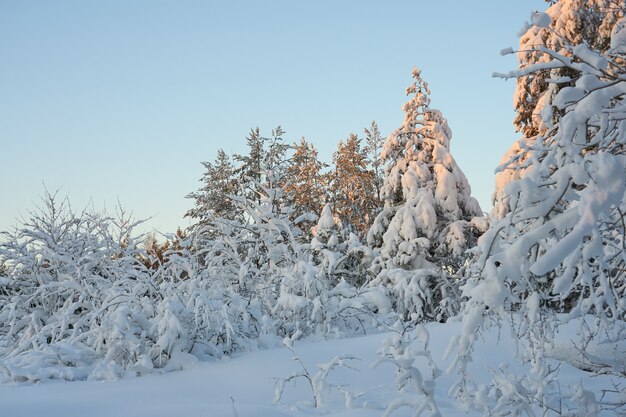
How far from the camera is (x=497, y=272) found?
7.82 ft

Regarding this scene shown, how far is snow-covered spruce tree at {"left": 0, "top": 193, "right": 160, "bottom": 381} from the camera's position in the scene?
6367 mm

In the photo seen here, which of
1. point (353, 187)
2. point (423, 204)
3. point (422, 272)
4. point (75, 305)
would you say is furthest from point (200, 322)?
point (353, 187)

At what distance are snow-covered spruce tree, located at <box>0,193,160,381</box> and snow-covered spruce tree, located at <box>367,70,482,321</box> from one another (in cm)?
746

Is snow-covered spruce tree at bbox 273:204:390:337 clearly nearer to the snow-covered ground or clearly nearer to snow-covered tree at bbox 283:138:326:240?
the snow-covered ground

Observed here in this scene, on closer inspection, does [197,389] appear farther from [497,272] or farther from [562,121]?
[562,121]

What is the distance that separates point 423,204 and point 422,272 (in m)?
4.77

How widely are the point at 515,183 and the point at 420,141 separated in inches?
576

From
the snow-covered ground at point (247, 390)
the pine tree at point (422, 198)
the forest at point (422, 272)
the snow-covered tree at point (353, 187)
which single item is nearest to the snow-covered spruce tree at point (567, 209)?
the forest at point (422, 272)

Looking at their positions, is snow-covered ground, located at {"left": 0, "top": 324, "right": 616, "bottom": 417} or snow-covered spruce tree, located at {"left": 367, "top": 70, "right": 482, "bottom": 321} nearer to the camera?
snow-covered ground, located at {"left": 0, "top": 324, "right": 616, "bottom": 417}

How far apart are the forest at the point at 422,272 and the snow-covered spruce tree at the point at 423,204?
0.06 m

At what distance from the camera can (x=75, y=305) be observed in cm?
763

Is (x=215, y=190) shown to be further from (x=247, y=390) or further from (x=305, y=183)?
(x=247, y=390)

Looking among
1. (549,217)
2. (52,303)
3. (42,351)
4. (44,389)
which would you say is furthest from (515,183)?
(52,303)

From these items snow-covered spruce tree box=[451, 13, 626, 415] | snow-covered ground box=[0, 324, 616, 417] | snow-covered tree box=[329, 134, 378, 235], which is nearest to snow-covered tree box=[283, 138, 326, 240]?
snow-covered tree box=[329, 134, 378, 235]
